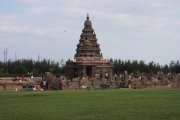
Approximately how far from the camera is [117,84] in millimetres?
57625

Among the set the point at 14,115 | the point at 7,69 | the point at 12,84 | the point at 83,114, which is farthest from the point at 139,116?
the point at 7,69

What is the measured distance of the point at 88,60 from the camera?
90875 millimetres

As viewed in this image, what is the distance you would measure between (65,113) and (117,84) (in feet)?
129

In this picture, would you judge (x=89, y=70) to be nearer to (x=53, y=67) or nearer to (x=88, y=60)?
(x=88, y=60)

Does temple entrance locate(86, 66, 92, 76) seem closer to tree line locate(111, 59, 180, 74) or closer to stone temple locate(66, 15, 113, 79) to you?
stone temple locate(66, 15, 113, 79)

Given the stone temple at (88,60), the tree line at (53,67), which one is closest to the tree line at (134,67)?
the tree line at (53,67)

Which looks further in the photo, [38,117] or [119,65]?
[119,65]

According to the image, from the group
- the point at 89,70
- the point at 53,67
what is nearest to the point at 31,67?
the point at 53,67

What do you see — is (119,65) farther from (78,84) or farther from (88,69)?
(78,84)

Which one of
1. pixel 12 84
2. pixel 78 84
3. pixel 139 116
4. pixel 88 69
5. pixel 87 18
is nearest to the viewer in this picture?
pixel 139 116

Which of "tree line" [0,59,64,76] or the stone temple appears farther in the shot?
"tree line" [0,59,64,76]

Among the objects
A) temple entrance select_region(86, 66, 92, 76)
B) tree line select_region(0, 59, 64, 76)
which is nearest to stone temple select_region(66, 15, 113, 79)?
temple entrance select_region(86, 66, 92, 76)

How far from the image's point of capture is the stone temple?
90.5 m

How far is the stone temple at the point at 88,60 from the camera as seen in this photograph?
90500mm
